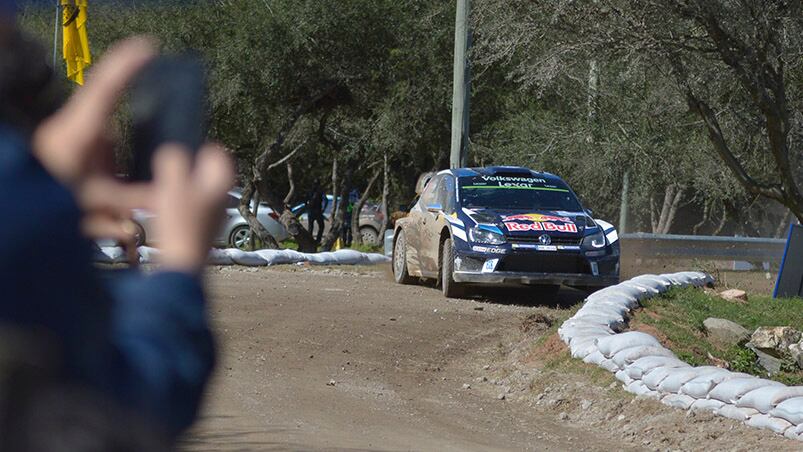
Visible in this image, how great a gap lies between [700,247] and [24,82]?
2246 cm

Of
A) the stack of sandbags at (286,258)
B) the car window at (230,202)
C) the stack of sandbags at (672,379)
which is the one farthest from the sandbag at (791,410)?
the stack of sandbags at (286,258)

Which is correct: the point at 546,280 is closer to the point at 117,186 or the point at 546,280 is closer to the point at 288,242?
the point at 117,186

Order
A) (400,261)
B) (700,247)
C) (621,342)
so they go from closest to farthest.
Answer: (621,342), (400,261), (700,247)

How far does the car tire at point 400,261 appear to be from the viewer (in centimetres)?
1725

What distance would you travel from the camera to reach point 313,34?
26.7m

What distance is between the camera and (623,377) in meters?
9.80

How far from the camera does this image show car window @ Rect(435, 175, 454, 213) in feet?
52.0

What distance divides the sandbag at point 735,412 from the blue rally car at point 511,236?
249 inches

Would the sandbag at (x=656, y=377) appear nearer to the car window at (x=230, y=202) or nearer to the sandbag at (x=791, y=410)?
the sandbag at (x=791, y=410)

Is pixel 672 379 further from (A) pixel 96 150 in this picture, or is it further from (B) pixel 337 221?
(B) pixel 337 221

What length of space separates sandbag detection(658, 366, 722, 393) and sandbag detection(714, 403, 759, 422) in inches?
18.5

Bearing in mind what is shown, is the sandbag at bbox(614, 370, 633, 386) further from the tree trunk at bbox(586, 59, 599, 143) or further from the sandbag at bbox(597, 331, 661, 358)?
the tree trunk at bbox(586, 59, 599, 143)

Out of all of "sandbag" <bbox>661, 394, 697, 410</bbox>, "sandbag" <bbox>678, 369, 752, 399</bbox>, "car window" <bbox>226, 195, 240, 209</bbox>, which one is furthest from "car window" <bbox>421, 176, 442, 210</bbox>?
"car window" <bbox>226, 195, 240, 209</bbox>

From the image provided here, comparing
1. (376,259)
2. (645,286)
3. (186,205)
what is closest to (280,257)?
(376,259)
